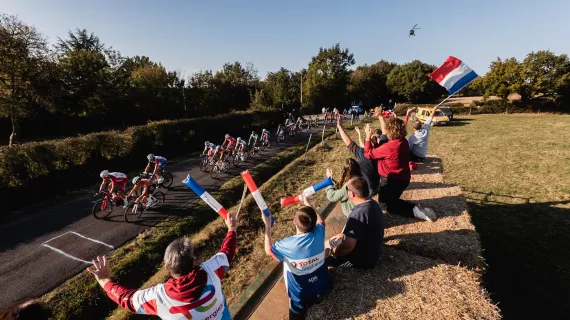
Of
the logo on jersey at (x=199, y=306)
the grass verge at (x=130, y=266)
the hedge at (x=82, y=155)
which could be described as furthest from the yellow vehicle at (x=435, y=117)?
the logo on jersey at (x=199, y=306)

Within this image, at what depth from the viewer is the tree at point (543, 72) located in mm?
34312

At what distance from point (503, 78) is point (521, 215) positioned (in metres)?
38.3

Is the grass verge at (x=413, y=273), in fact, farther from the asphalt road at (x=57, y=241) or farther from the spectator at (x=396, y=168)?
the asphalt road at (x=57, y=241)

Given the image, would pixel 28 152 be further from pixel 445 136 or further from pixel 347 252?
pixel 445 136

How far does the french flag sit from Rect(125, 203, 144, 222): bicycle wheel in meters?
11.4

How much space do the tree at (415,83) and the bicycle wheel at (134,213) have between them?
49810 millimetres

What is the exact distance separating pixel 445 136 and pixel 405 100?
3639 cm

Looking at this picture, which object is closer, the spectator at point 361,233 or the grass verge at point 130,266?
the spectator at point 361,233

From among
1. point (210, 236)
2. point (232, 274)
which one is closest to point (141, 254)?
point (210, 236)

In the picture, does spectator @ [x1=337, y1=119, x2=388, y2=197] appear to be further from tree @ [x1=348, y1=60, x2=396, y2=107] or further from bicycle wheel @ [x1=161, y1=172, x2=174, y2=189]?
tree @ [x1=348, y1=60, x2=396, y2=107]

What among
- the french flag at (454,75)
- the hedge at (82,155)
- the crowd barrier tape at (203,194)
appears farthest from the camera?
the hedge at (82,155)

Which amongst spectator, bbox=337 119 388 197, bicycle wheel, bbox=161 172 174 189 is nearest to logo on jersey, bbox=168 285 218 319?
spectator, bbox=337 119 388 197

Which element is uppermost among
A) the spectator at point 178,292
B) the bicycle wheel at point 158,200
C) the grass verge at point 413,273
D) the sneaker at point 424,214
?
the spectator at point 178,292

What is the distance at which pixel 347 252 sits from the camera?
405 cm
